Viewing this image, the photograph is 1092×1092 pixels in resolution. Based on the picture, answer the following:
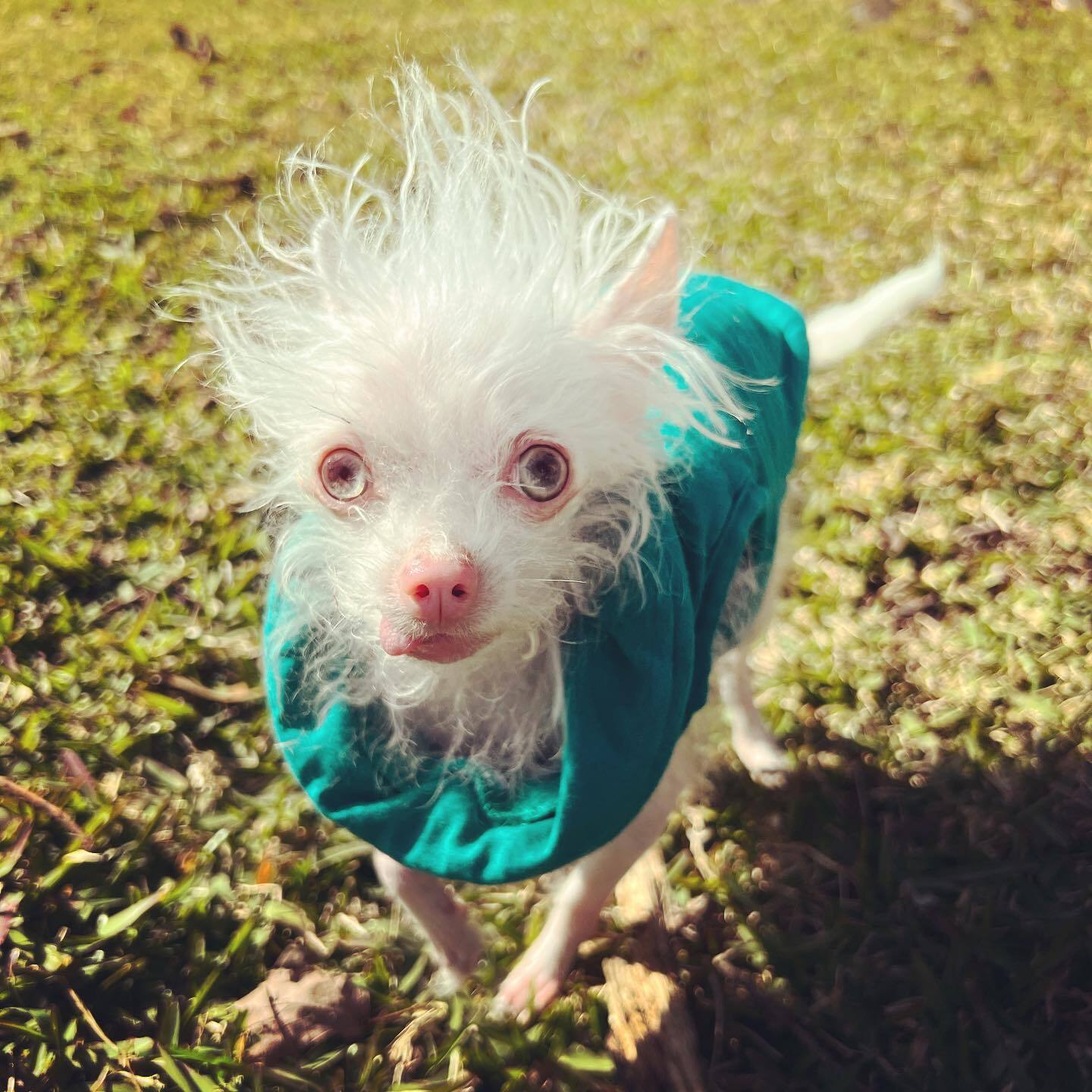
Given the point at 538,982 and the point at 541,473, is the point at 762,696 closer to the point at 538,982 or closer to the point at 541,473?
the point at 538,982

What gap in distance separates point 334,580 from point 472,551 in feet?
0.90

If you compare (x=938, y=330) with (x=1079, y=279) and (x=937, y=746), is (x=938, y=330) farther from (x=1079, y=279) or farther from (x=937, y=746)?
(x=937, y=746)

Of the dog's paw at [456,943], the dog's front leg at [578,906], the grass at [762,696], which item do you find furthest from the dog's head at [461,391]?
the grass at [762,696]

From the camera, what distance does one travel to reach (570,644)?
1.44 metres

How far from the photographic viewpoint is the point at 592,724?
4.62 ft

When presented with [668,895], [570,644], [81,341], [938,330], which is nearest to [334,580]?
[570,644]

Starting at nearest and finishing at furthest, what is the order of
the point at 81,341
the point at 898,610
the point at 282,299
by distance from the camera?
1. the point at 282,299
2. the point at 898,610
3. the point at 81,341

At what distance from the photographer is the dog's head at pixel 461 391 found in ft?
3.91

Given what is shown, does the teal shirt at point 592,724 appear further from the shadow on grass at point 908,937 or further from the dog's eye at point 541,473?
the shadow on grass at point 908,937

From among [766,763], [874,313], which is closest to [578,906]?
[766,763]

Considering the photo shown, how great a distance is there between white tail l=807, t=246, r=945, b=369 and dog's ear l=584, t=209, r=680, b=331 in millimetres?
1064

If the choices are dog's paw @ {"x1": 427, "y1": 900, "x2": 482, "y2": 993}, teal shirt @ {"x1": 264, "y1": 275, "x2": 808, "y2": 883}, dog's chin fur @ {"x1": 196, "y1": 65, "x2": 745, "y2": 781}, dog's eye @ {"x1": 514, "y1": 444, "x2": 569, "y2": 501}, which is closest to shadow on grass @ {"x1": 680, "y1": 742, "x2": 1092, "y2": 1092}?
dog's paw @ {"x1": 427, "y1": 900, "x2": 482, "y2": 993}

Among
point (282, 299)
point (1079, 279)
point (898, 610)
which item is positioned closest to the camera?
point (282, 299)

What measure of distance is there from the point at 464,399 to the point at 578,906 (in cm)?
111
